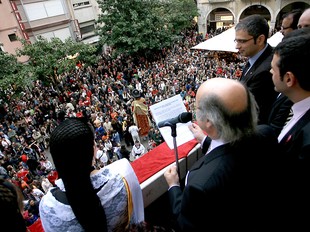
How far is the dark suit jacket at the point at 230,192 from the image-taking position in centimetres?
140

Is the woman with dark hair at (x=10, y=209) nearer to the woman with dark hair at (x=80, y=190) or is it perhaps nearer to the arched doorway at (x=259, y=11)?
the woman with dark hair at (x=80, y=190)

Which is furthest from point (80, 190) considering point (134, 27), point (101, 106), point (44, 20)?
point (44, 20)

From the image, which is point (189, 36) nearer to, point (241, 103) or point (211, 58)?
point (211, 58)

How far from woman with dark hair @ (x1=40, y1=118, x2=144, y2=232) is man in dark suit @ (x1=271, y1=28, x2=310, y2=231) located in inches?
44.4

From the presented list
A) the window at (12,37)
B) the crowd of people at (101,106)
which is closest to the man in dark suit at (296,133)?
the crowd of people at (101,106)

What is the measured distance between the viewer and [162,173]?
2188 mm

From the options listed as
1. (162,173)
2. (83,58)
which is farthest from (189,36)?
(162,173)

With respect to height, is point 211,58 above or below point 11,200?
below

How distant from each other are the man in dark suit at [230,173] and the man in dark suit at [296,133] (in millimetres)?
180

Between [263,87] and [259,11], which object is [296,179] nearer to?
[263,87]

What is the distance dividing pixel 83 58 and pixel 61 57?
159 centimetres

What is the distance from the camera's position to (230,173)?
55.4 inches

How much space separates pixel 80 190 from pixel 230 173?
89 centimetres

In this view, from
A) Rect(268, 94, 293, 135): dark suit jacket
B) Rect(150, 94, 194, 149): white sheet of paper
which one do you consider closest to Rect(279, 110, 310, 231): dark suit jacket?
Rect(268, 94, 293, 135): dark suit jacket
